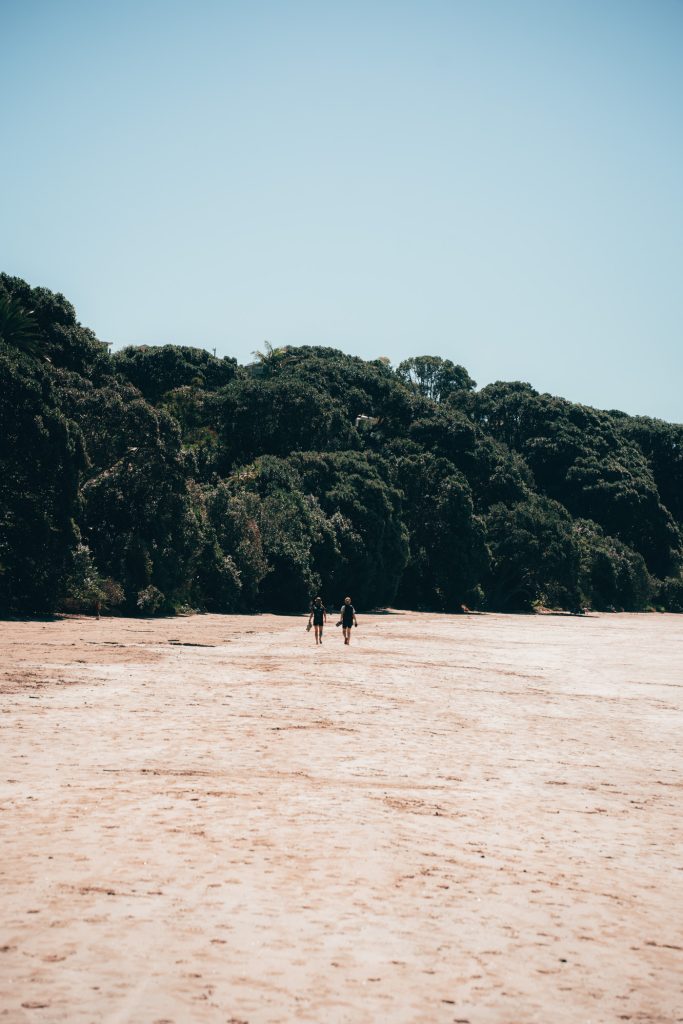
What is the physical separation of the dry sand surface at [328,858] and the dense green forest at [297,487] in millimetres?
17940

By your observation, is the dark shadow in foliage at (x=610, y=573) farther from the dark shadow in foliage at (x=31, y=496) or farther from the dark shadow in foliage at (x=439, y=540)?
the dark shadow in foliage at (x=31, y=496)

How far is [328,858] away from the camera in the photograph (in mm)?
8141

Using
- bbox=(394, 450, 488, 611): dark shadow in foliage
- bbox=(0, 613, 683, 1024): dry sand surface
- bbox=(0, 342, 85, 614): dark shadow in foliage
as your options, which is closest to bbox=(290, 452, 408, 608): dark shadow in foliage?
bbox=(394, 450, 488, 611): dark shadow in foliage

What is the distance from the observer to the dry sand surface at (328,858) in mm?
5613

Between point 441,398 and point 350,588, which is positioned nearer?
point 350,588

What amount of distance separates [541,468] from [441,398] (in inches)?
751

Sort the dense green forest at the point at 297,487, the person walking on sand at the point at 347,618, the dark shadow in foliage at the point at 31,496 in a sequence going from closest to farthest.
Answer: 1. the person walking on sand at the point at 347,618
2. the dark shadow in foliage at the point at 31,496
3. the dense green forest at the point at 297,487

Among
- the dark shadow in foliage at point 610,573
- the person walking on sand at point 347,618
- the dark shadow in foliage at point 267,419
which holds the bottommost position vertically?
the person walking on sand at point 347,618

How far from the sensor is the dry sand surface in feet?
18.4

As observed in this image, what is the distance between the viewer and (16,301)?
4259 centimetres

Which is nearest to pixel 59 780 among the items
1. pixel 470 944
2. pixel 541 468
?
pixel 470 944

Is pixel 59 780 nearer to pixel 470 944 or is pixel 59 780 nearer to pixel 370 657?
pixel 470 944

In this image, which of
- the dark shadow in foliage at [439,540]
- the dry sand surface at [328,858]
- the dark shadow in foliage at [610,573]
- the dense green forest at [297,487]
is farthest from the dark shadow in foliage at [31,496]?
the dark shadow in foliage at [610,573]

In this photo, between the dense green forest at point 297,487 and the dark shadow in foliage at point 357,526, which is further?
the dark shadow in foliage at point 357,526
